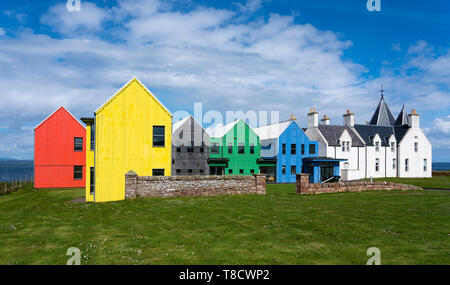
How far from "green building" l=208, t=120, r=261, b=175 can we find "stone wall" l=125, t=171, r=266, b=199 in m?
19.6

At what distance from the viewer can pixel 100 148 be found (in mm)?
24688

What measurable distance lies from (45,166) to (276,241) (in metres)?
40.5

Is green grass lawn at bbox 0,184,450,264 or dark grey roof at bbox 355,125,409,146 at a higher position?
dark grey roof at bbox 355,125,409,146

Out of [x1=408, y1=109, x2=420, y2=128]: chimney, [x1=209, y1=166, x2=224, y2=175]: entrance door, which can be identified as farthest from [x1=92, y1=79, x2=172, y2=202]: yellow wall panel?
[x1=408, y1=109, x2=420, y2=128]: chimney

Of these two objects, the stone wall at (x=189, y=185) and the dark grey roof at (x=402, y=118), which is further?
the dark grey roof at (x=402, y=118)

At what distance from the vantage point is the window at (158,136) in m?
26.5

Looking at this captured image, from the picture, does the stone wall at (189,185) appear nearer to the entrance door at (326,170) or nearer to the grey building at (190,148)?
the grey building at (190,148)

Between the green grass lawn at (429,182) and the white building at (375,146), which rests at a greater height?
the white building at (375,146)

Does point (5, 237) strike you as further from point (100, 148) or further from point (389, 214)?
point (389, 214)

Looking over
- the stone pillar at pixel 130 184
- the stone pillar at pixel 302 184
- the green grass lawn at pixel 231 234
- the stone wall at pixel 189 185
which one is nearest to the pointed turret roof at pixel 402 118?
the stone pillar at pixel 302 184

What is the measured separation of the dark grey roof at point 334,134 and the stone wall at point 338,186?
20784 mm

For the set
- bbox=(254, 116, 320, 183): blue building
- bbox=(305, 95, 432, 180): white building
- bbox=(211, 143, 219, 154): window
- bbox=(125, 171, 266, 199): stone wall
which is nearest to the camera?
bbox=(125, 171, 266, 199): stone wall

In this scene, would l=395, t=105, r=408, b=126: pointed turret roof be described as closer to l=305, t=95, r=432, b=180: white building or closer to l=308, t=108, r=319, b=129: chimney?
l=305, t=95, r=432, b=180: white building

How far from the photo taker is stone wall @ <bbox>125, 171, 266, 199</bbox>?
24.1 m
